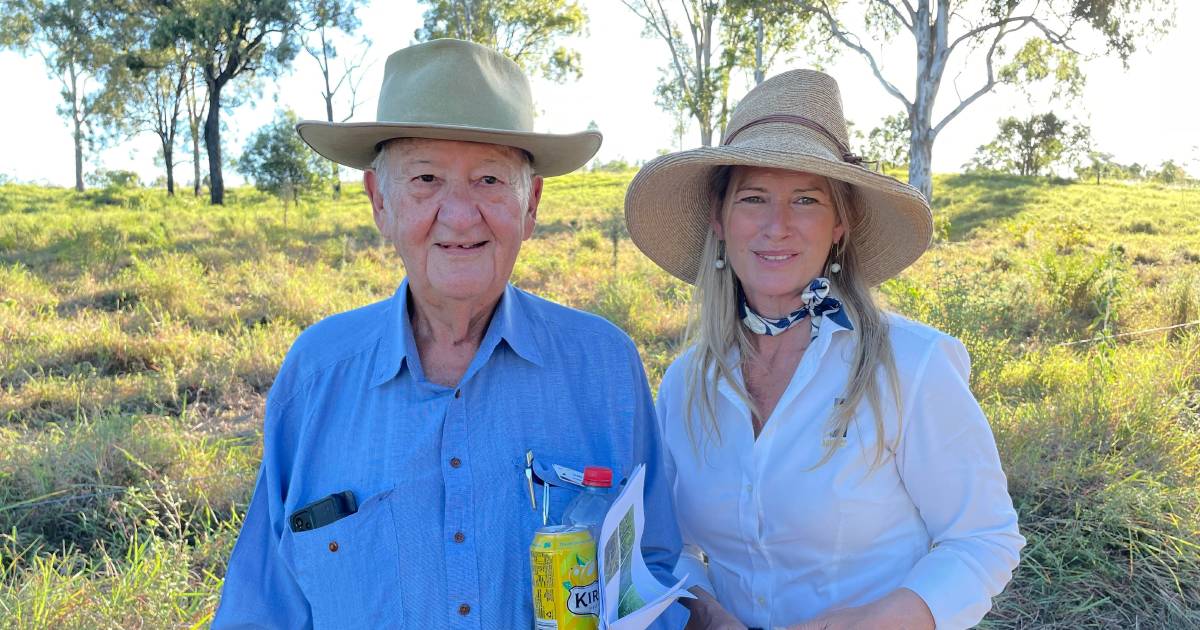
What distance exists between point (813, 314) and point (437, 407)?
991mm

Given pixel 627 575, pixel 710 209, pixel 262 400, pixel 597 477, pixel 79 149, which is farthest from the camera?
pixel 79 149

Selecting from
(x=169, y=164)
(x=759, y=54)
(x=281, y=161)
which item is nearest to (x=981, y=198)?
(x=759, y=54)

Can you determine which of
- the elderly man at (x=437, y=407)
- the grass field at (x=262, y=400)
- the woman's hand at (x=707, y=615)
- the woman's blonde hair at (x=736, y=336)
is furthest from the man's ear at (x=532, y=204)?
the grass field at (x=262, y=400)

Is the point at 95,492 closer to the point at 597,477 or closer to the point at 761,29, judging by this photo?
the point at 597,477

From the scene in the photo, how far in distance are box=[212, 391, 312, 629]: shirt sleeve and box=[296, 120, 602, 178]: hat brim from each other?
2.13ft

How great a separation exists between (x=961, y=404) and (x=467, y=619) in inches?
47.6

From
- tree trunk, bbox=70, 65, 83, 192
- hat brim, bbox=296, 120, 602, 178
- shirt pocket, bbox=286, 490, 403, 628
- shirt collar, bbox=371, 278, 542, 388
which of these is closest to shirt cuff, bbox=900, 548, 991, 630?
shirt collar, bbox=371, 278, 542, 388

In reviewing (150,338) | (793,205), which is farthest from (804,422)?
(150,338)

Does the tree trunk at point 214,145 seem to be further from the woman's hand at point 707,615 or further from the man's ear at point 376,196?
the woman's hand at point 707,615

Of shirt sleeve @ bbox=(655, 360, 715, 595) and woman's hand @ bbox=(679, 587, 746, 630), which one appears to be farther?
shirt sleeve @ bbox=(655, 360, 715, 595)

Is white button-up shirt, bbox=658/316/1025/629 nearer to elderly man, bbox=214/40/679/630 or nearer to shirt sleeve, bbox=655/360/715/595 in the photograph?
shirt sleeve, bbox=655/360/715/595

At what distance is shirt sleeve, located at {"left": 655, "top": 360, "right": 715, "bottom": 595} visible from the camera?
7.52 feet

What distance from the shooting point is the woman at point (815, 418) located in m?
2.02

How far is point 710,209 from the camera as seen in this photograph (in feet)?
8.86
